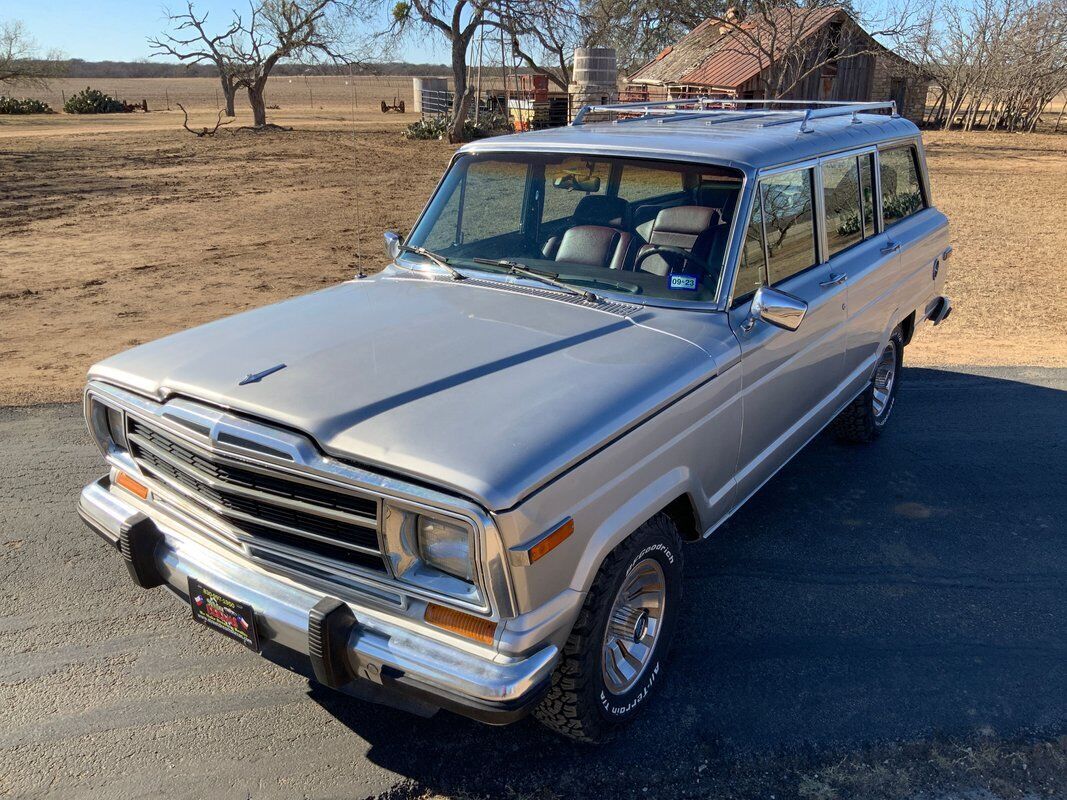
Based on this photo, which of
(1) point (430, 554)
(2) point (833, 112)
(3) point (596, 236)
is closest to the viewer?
(1) point (430, 554)

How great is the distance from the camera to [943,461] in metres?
5.33

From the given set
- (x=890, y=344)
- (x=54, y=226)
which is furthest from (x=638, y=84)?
(x=890, y=344)

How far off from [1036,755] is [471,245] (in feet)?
10.1

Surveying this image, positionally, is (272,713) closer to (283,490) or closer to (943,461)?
(283,490)

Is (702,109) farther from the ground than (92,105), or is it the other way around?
(702,109)

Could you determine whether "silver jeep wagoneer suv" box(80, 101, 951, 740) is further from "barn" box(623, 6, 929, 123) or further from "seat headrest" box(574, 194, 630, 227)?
"barn" box(623, 6, 929, 123)

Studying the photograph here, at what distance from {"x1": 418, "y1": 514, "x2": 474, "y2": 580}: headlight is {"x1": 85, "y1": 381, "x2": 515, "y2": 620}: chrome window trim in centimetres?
7

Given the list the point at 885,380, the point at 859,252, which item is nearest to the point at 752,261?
the point at 859,252

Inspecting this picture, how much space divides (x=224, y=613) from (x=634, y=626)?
142 cm

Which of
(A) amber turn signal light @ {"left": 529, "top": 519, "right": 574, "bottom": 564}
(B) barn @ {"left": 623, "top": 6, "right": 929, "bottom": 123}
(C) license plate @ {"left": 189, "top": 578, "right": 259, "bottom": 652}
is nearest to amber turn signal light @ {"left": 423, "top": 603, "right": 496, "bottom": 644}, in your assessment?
(A) amber turn signal light @ {"left": 529, "top": 519, "right": 574, "bottom": 564}

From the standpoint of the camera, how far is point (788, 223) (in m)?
3.93

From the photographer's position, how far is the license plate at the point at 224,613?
2.67 metres

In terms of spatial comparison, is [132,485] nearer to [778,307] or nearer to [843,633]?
[778,307]

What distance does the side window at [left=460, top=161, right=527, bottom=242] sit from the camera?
4.13m
